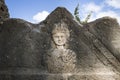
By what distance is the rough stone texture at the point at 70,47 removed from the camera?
3.18m

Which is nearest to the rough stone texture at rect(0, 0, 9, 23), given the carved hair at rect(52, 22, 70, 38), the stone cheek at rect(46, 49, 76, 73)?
the carved hair at rect(52, 22, 70, 38)

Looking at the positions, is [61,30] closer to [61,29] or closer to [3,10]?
[61,29]

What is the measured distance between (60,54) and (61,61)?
0.09 metres

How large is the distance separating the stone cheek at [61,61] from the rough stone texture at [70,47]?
0.06 meters

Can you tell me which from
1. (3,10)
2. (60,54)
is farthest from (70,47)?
(3,10)

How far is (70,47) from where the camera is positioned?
127 inches

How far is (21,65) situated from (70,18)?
893 millimetres

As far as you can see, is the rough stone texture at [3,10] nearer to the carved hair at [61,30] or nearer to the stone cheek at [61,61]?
the carved hair at [61,30]

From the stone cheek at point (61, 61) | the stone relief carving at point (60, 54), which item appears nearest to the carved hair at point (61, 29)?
the stone relief carving at point (60, 54)

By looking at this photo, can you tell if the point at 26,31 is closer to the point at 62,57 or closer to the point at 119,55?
the point at 62,57

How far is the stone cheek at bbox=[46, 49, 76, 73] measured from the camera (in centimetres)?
316

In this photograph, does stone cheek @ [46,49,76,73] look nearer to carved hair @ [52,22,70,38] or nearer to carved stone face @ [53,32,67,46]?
carved stone face @ [53,32,67,46]

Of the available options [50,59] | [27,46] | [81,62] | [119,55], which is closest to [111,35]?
[119,55]

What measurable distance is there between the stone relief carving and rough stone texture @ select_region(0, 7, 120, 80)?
0.18 feet
